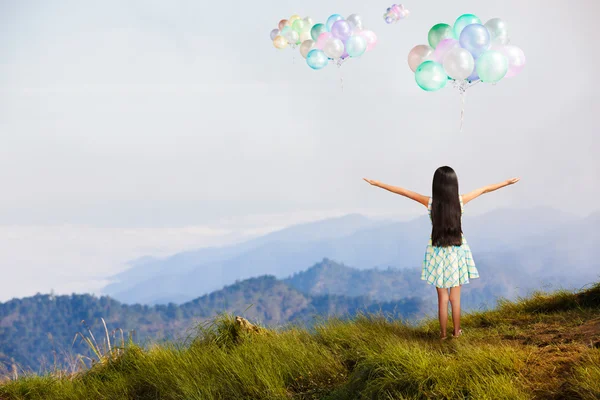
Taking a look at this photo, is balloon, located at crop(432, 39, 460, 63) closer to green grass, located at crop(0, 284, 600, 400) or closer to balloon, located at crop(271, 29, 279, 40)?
green grass, located at crop(0, 284, 600, 400)

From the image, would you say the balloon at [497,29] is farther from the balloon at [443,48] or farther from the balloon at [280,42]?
the balloon at [280,42]

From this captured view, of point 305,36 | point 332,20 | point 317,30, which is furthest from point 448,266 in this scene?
point 305,36

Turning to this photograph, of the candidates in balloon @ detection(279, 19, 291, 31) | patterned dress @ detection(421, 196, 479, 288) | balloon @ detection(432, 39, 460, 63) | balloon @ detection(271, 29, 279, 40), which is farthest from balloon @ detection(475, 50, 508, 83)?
balloon @ detection(271, 29, 279, 40)

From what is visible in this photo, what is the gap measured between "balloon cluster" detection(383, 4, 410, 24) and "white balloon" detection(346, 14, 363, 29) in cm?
89

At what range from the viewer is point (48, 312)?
212 ft

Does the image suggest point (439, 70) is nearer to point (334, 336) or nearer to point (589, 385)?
point (334, 336)

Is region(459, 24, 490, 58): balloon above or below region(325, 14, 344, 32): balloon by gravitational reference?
below

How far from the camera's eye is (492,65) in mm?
8078

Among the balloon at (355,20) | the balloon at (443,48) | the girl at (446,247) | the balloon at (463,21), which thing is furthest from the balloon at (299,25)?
the girl at (446,247)

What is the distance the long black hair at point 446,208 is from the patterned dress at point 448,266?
0.36 feet

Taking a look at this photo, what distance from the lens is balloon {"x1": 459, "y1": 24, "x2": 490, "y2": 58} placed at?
26.8 feet

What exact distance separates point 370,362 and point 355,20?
700 centimetres

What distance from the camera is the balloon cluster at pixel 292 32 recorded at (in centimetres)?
1198

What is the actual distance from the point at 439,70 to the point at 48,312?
6466 centimetres
